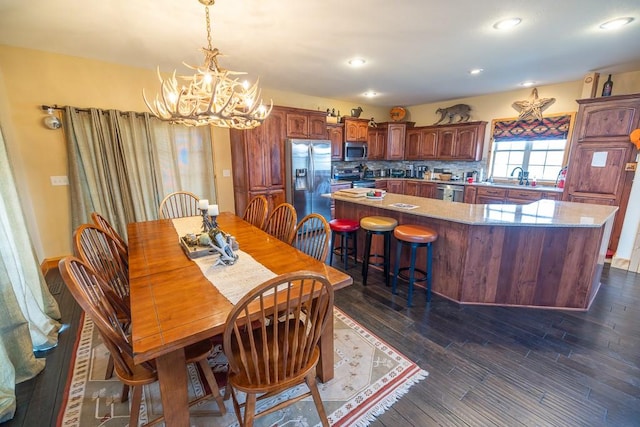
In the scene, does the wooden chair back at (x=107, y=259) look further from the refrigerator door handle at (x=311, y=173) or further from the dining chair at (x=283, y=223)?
the refrigerator door handle at (x=311, y=173)

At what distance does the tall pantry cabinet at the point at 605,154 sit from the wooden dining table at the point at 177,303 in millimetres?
4137

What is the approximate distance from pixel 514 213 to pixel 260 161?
11.4 feet

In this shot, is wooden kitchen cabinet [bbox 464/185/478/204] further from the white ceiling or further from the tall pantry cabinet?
the white ceiling

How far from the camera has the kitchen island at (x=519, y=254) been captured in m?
2.31

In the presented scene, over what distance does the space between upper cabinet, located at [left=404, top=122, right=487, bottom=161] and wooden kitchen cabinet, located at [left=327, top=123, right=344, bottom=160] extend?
173 centimetres

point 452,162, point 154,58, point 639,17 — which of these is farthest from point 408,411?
point 452,162

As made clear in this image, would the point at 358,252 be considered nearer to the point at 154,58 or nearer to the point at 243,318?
the point at 243,318

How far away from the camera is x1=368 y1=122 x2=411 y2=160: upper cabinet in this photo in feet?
20.5

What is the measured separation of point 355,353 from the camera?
1932 mm

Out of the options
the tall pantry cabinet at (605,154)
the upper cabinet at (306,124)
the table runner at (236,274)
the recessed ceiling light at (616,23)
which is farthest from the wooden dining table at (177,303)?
the tall pantry cabinet at (605,154)

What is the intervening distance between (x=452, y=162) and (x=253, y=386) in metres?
6.07

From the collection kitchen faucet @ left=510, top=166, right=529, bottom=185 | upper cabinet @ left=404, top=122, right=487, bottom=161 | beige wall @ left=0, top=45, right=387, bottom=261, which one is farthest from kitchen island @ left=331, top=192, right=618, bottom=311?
beige wall @ left=0, top=45, right=387, bottom=261

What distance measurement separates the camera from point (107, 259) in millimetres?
1850

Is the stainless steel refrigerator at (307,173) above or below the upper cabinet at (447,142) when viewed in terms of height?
below
